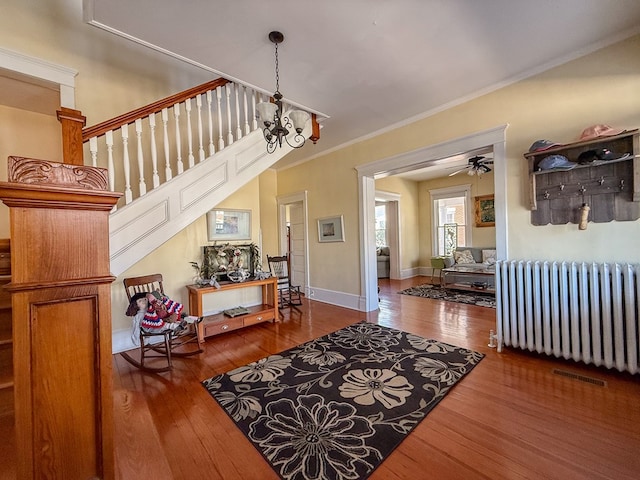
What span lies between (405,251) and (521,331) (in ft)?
16.6

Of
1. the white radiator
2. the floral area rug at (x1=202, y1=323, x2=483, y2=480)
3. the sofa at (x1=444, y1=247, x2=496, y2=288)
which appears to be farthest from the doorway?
the white radiator

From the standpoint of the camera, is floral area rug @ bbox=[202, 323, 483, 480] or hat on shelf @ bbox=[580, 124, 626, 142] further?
hat on shelf @ bbox=[580, 124, 626, 142]

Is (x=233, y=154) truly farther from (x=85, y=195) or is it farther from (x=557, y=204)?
(x=557, y=204)

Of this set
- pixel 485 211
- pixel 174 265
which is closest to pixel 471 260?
pixel 485 211

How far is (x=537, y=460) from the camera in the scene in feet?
4.95

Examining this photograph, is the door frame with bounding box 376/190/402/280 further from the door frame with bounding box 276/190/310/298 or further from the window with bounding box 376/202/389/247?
the door frame with bounding box 276/190/310/298

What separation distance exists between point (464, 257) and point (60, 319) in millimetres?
7026

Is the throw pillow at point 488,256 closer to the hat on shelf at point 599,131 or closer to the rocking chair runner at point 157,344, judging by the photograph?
the hat on shelf at point 599,131

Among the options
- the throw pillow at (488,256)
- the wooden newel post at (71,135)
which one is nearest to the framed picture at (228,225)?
the wooden newel post at (71,135)

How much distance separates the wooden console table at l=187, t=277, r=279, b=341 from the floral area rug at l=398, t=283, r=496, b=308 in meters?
3.05

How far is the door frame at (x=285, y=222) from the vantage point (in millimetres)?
5547

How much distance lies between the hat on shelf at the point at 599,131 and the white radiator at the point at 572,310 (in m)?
1.13

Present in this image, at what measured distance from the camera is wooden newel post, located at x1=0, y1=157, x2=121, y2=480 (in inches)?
24.8

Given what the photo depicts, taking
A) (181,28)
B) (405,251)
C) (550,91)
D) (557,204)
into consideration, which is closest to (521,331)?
(557,204)
